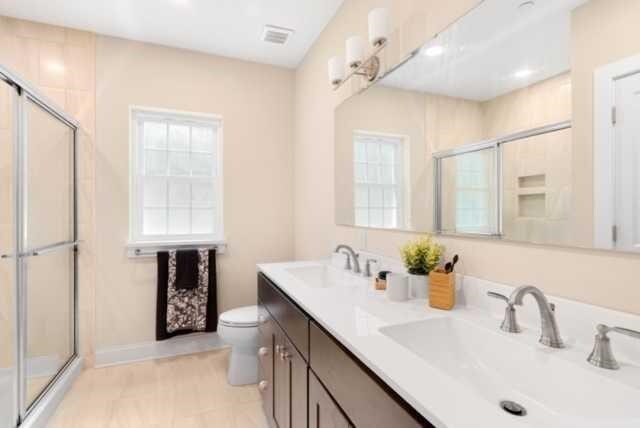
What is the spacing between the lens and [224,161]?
9.48 feet

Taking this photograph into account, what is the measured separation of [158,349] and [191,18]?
2587 mm

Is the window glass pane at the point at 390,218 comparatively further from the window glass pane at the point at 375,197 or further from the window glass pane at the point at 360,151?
the window glass pane at the point at 360,151

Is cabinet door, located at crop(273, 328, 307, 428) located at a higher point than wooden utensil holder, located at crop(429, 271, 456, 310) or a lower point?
lower

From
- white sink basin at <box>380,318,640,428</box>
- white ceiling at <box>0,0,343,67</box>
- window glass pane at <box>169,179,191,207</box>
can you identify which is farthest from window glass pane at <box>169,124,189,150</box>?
white sink basin at <box>380,318,640,428</box>

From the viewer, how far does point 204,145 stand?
2.90m

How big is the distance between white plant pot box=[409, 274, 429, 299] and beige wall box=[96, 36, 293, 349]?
1902mm

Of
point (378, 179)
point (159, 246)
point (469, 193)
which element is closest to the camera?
point (469, 193)

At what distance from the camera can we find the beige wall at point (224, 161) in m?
2.56

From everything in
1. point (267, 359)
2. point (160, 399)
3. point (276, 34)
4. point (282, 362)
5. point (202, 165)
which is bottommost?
point (160, 399)

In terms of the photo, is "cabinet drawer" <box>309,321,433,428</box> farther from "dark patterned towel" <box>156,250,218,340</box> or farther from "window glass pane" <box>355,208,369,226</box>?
"dark patterned towel" <box>156,250,218,340</box>

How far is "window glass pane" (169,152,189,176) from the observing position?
280cm

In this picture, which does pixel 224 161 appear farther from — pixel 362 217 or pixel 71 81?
pixel 362 217

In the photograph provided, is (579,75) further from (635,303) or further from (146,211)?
(146,211)

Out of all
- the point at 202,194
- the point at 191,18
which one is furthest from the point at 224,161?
the point at 191,18
